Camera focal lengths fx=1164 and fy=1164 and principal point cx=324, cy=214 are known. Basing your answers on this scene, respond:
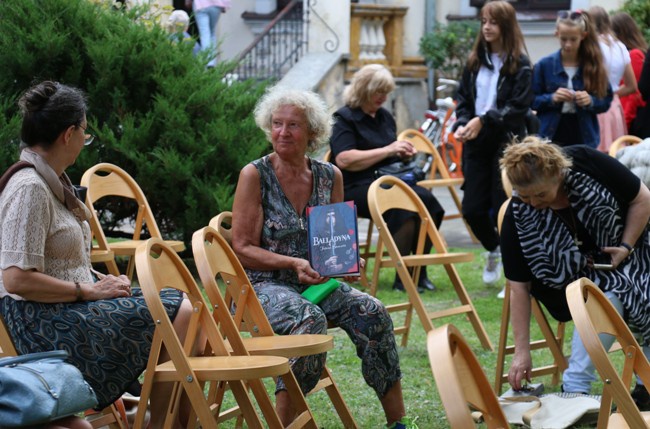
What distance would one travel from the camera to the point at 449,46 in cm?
1550

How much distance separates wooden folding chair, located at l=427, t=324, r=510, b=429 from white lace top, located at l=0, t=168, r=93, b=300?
176cm

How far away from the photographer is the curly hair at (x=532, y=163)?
15.1 feet

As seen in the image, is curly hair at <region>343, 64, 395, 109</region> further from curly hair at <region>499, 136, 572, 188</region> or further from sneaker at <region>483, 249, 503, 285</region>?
curly hair at <region>499, 136, 572, 188</region>

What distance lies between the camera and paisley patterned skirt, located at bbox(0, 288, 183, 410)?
3.95 m

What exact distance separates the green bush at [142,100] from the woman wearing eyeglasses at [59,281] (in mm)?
3671

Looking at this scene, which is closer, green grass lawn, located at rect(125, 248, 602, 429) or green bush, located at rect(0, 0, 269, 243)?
green grass lawn, located at rect(125, 248, 602, 429)

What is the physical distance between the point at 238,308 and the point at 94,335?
66cm

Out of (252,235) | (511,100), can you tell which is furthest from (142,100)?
(252,235)

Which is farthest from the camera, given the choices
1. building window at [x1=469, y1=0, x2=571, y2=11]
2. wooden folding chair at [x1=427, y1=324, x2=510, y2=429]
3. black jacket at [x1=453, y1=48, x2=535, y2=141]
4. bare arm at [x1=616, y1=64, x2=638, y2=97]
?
building window at [x1=469, y1=0, x2=571, y2=11]

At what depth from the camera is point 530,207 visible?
489cm

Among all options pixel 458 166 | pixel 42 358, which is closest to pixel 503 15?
pixel 42 358

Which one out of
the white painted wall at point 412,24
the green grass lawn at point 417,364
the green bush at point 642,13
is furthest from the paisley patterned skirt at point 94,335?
the white painted wall at point 412,24

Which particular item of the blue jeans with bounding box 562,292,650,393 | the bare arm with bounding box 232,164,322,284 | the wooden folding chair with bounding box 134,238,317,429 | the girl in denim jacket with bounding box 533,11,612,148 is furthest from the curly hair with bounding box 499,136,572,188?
the girl in denim jacket with bounding box 533,11,612,148

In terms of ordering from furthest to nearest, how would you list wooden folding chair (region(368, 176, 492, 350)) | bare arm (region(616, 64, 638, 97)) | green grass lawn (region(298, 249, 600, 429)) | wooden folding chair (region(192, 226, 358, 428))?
bare arm (region(616, 64, 638, 97)), wooden folding chair (region(368, 176, 492, 350)), green grass lawn (region(298, 249, 600, 429)), wooden folding chair (region(192, 226, 358, 428))
